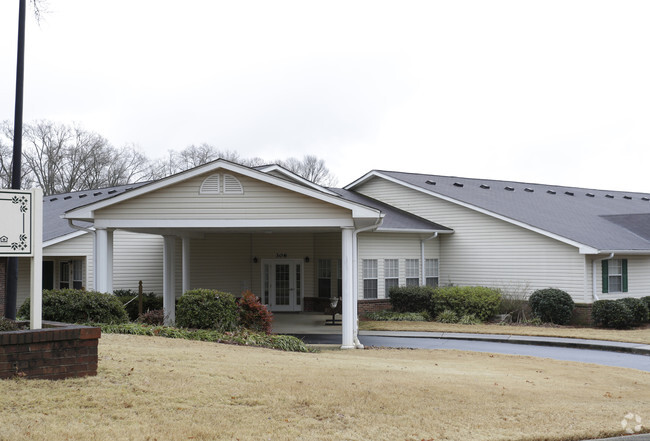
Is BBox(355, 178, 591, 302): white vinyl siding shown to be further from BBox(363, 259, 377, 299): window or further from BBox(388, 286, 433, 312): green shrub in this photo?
BBox(363, 259, 377, 299): window

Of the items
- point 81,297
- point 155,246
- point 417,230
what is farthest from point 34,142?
point 81,297

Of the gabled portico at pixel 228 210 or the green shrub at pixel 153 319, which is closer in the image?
the gabled portico at pixel 228 210

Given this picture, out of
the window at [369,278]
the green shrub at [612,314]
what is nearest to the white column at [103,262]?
the window at [369,278]

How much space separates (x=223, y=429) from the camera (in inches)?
272

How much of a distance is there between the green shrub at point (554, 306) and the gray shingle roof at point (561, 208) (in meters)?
1.97

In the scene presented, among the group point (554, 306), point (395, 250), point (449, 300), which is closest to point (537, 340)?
point (554, 306)

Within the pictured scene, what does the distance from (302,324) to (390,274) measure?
4.68m

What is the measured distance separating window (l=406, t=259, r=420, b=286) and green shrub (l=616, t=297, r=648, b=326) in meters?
7.59

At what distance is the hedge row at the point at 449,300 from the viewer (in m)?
23.4

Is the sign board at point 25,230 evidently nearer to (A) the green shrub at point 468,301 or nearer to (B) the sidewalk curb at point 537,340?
(B) the sidewalk curb at point 537,340

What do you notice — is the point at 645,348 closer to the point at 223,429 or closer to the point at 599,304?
the point at 599,304

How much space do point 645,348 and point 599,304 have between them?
4839mm

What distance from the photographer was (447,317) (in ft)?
76.6

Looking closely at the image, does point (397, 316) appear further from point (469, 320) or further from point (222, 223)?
point (222, 223)
